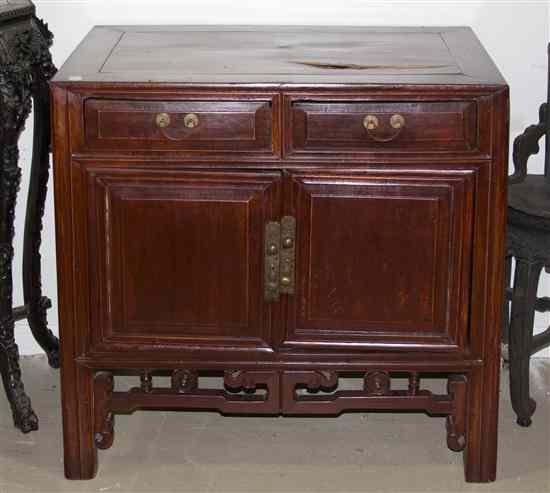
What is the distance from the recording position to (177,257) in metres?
2.60

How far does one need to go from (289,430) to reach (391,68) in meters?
0.92

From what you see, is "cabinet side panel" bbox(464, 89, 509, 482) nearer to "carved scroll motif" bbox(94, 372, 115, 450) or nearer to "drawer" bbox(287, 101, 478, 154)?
"drawer" bbox(287, 101, 478, 154)

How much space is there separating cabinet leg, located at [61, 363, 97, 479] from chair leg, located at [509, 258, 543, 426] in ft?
3.29

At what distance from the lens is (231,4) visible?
3113mm

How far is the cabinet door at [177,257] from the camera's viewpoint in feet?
8.36

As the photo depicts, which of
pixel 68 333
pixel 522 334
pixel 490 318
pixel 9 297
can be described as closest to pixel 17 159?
pixel 9 297

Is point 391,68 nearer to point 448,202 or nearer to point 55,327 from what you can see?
point 448,202

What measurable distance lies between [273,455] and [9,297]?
710mm

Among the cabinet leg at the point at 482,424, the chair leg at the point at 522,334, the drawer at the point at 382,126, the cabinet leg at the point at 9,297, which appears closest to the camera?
the drawer at the point at 382,126

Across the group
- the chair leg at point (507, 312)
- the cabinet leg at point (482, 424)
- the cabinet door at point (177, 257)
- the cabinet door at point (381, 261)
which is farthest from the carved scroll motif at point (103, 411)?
the chair leg at point (507, 312)

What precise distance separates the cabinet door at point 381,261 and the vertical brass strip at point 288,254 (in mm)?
13

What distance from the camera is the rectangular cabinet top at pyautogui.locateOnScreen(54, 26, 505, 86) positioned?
2.51 meters

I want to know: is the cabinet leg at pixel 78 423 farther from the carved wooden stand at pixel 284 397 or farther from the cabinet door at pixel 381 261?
the cabinet door at pixel 381 261

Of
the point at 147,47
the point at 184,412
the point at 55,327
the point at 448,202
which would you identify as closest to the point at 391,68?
the point at 448,202
